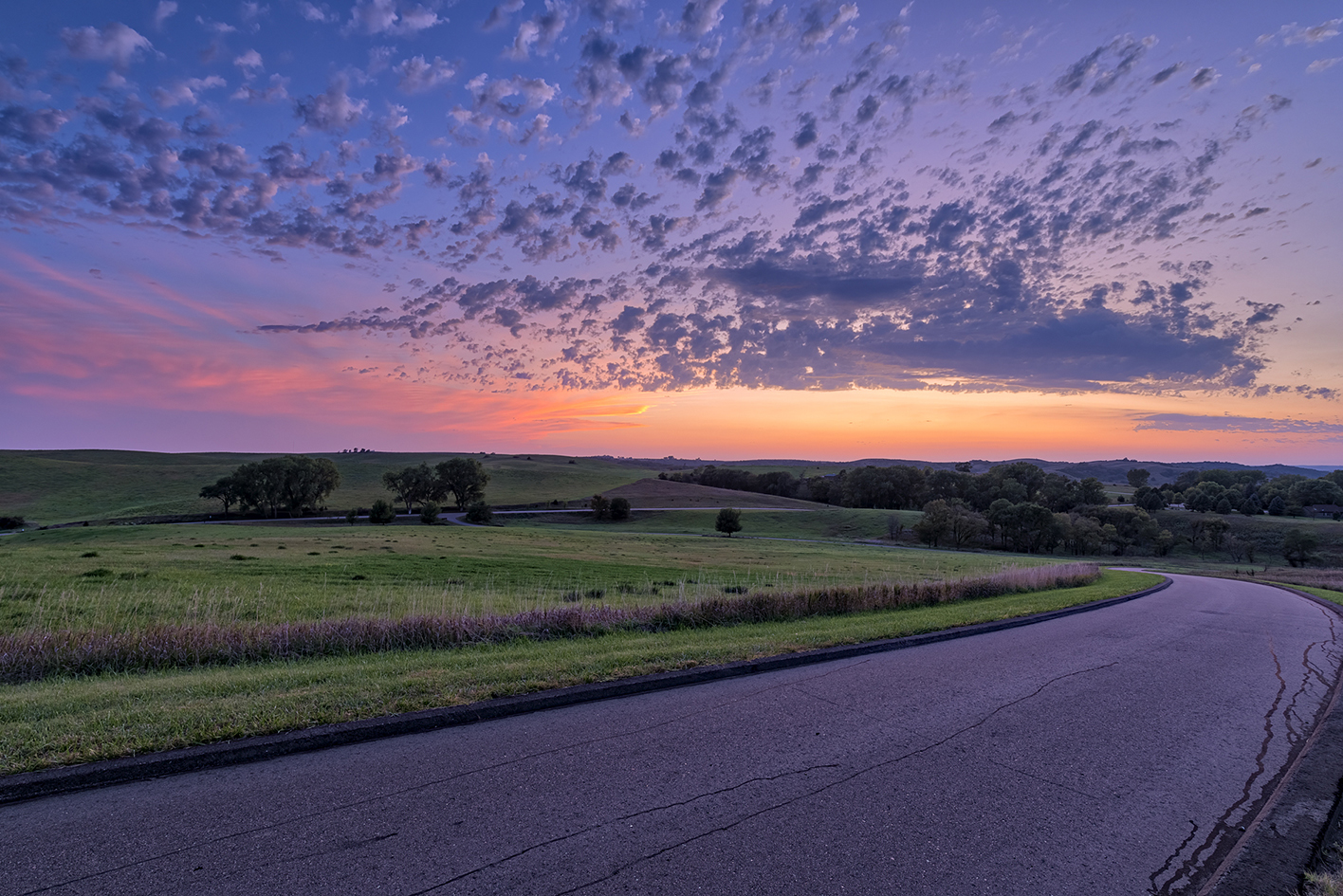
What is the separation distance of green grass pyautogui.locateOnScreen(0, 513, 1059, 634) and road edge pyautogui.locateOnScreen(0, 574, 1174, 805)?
6.14 meters

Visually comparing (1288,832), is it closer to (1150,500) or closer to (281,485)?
(281,485)

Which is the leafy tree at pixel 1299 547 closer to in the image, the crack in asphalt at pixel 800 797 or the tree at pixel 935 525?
the tree at pixel 935 525

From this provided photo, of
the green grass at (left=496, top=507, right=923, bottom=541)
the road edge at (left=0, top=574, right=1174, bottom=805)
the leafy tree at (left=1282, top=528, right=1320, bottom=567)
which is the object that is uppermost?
the road edge at (left=0, top=574, right=1174, bottom=805)

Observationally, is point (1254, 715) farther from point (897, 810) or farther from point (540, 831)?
point (540, 831)

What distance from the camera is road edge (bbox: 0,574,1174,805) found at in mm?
5293

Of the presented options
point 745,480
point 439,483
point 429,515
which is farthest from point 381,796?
point 745,480

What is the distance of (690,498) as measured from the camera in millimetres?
111000

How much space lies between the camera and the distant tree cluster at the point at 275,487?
264 feet

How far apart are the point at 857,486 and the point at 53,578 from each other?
11493 centimetres

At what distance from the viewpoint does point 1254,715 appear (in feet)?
26.1

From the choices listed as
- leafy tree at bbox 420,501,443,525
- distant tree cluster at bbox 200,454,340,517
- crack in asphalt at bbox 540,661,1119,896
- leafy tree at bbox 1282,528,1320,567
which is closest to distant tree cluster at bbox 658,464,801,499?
leafy tree at bbox 420,501,443,525

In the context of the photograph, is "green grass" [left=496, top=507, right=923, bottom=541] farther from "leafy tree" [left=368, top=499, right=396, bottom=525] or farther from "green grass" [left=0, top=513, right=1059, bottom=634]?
"green grass" [left=0, top=513, right=1059, bottom=634]

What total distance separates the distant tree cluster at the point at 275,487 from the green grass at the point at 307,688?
8328cm

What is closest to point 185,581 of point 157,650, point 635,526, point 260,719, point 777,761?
point 157,650
